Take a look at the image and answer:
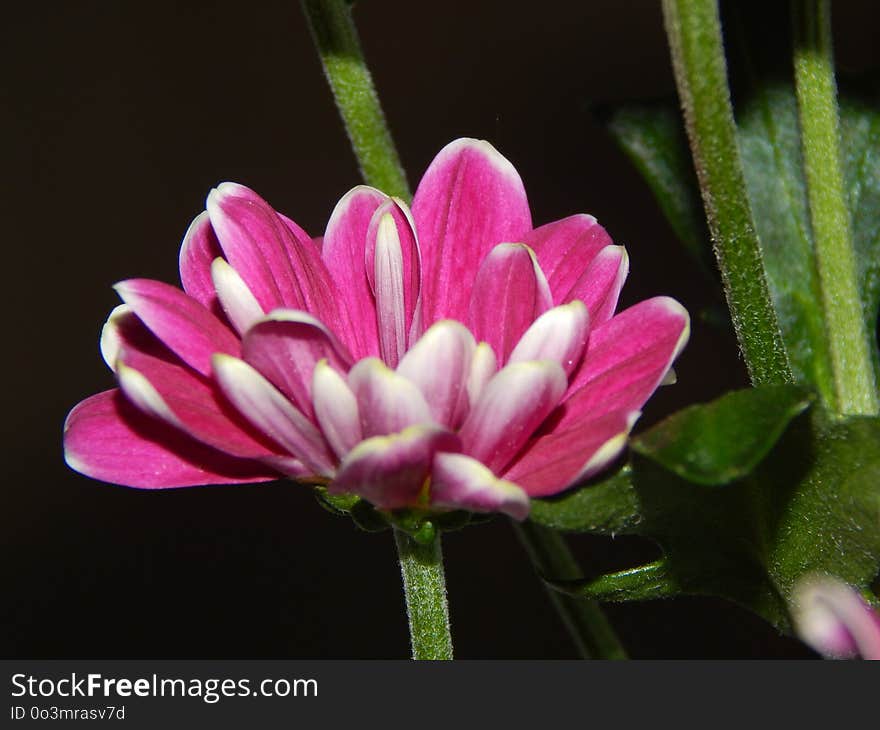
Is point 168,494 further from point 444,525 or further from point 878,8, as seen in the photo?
point 444,525

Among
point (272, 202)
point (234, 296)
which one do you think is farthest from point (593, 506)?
point (272, 202)

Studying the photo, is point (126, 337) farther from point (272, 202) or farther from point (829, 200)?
point (272, 202)

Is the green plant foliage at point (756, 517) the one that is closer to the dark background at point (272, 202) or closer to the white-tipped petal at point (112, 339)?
the white-tipped petal at point (112, 339)

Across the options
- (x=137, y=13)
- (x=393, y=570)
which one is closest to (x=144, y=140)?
(x=137, y=13)

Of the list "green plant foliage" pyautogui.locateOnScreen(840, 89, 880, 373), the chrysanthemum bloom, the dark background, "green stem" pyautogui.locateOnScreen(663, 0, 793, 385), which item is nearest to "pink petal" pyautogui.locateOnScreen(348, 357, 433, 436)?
the chrysanthemum bloom

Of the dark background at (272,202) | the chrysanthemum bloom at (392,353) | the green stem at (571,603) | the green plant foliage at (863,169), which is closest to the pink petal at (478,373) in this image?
the chrysanthemum bloom at (392,353)
